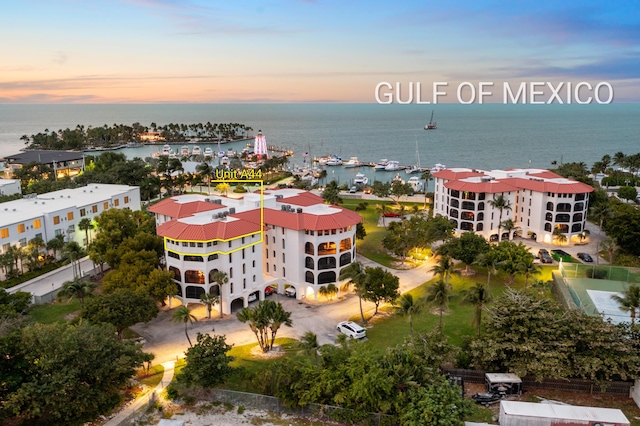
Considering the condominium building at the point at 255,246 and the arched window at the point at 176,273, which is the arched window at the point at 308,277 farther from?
the arched window at the point at 176,273

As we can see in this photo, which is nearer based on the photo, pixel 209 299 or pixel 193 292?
pixel 209 299

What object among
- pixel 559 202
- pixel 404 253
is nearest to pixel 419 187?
pixel 559 202

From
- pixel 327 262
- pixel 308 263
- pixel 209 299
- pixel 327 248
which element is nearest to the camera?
pixel 209 299

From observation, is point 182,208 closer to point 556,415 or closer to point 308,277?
point 308,277

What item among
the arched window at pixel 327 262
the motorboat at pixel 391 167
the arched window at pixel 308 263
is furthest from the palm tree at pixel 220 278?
the motorboat at pixel 391 167

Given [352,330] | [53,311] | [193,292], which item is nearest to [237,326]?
[193,292]

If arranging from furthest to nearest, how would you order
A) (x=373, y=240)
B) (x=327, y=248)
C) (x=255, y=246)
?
(x=373, y=240), (x=327, y=248), (x=255, y=246)

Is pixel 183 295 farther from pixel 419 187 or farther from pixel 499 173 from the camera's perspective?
pixel 419 187
